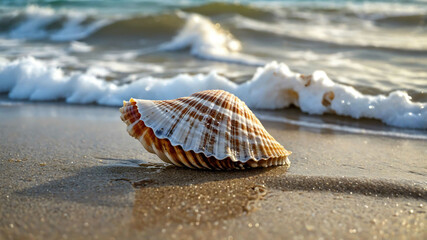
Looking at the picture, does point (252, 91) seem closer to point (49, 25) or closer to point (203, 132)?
point (203, 132)

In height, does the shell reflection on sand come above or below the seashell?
below

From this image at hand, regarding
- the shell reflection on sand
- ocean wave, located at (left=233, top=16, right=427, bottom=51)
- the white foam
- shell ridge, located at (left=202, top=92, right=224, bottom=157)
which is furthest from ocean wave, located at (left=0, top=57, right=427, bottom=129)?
ocean wave, located at (left=233, top=16, right=427, bottom=51)

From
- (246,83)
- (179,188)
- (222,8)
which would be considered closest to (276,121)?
(246,83)

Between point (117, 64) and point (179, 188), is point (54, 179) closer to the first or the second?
point (179, 188)

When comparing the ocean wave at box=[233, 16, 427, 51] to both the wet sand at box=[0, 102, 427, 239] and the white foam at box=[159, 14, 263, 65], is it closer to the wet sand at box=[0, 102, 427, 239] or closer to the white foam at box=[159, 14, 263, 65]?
the white foam at box=[159, 14, 263, 65]

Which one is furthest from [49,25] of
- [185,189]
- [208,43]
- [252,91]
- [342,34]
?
[185,189]

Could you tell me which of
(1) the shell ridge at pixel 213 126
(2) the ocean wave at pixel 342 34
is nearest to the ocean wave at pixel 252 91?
(1) the shell ridge at pixel 213 126
